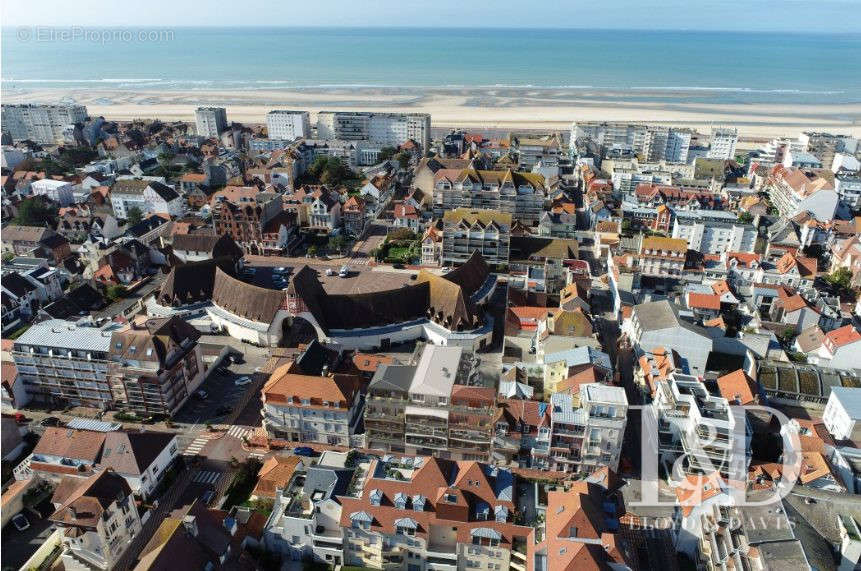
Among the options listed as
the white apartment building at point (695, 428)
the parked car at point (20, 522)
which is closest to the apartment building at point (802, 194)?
the white apartment building at point (695, 428)

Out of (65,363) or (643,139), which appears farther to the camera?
(643,139)

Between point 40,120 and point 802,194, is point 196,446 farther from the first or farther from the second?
point 40,120

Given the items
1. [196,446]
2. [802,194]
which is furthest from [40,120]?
[802,194]

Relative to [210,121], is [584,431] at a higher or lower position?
lower

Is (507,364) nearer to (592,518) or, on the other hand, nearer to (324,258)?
(592,518)

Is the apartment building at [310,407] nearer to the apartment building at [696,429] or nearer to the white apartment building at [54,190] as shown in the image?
the apartment building at [696,429]

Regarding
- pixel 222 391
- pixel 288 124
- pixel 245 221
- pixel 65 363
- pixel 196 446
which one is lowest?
pixel 196 446
